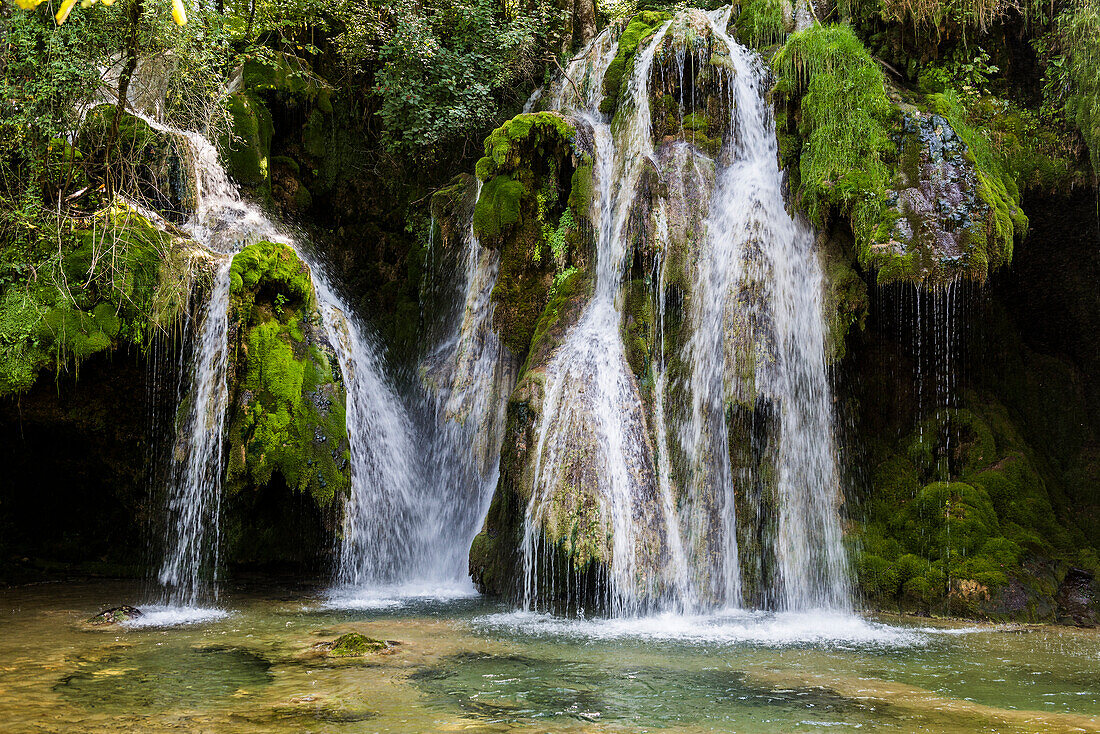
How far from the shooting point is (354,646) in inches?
261

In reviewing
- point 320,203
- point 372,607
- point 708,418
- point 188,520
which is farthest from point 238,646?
point 320,203

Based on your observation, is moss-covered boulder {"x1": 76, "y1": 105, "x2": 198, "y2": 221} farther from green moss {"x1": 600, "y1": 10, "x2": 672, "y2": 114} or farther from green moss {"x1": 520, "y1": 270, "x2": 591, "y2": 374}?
green moss {"x1": 600, "y1": 10, "x2": 672, "y2": 114}

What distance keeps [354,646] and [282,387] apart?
4.15 m

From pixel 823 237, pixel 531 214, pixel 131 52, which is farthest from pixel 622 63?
pixel 131 52

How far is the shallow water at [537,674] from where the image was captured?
16.1 feet

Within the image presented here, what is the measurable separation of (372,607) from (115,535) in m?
5.22

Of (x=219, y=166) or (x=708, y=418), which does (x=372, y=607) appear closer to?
(x=708, y=418)

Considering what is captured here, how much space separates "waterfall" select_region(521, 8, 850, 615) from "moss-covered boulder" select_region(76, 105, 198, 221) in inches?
247

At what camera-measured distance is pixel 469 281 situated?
1289cm

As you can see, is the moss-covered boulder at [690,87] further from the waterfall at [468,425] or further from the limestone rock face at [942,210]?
the waterfall at [468,425]

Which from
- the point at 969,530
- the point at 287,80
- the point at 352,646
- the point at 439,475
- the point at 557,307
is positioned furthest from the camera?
the point at 287,80

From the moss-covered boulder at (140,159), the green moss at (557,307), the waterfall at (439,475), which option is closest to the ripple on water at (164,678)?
the waterfall at (439,475)

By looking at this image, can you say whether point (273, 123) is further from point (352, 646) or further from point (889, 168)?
point (352, 646)

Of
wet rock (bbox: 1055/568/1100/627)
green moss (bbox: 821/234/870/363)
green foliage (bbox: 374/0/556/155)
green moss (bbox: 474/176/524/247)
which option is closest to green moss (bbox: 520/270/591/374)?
green moss (bbox: 474/176/524/247)
